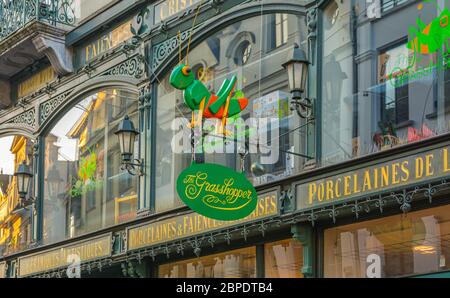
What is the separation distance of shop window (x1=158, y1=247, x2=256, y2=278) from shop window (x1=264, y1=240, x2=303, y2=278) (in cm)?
29

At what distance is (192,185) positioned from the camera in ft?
43.0

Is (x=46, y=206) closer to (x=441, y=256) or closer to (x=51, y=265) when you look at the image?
(x=51, y=265)

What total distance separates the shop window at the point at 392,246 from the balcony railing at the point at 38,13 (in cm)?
851

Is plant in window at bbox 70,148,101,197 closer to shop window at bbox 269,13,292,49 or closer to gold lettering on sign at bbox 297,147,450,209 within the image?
shop window at bbox 269,13,292,49

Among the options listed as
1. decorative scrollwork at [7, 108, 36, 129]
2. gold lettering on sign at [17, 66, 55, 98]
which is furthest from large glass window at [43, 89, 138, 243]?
gold lettering on sign at [17, 66, 55, 98]

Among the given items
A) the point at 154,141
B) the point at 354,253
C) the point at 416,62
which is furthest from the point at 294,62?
the point at 154,141

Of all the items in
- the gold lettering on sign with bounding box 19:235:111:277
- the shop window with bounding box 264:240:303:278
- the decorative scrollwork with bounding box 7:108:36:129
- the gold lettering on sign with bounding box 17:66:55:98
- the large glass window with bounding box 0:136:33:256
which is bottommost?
the shop window with bounding box 264:240:303:278

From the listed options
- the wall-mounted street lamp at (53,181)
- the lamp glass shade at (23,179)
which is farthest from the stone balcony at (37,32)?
the lamp glass shade at (23,179)

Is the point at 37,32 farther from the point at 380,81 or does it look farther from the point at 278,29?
the point at 380,81

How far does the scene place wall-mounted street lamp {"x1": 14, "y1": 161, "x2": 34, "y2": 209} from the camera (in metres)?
20.6

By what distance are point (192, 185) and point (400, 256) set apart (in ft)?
8.91

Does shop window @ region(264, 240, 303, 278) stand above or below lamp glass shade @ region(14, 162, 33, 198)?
below

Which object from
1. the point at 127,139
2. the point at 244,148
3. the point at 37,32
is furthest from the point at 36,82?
the point at 244,148

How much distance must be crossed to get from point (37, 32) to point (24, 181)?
2945 millimetres
